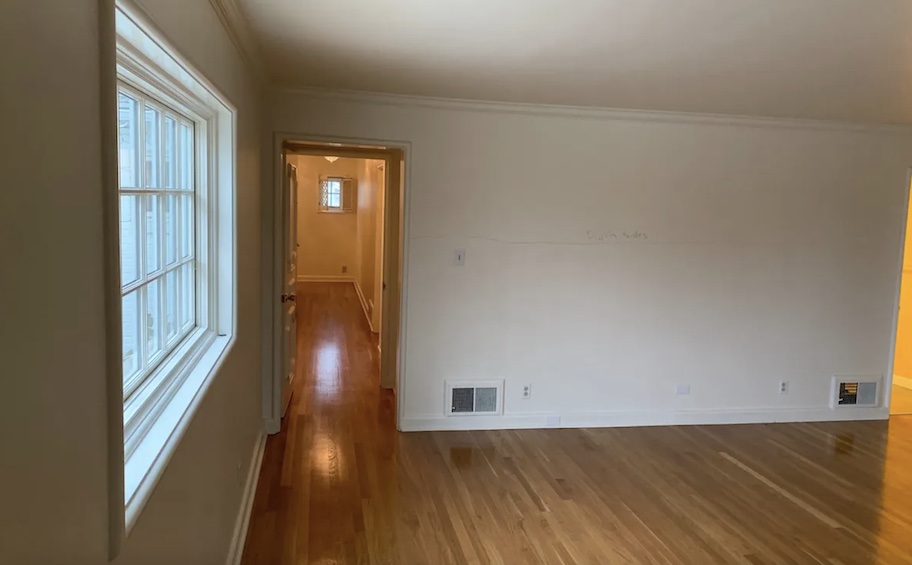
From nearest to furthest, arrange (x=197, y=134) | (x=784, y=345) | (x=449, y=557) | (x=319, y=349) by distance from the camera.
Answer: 1. (x=197, y=134)
2. (x=449, y=557)
3. (x=784, y=345)
4. (x=319, y=349)

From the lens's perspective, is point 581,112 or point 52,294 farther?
point 581,112

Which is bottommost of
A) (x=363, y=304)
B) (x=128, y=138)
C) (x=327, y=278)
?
(x=363, y=304)

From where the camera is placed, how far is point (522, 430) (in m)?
4.50

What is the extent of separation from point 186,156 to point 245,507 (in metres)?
1.68

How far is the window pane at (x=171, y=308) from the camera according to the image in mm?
2082

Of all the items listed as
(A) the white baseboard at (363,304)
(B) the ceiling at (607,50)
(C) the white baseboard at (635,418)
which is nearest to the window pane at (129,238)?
(B) the ceiling at (607,50)

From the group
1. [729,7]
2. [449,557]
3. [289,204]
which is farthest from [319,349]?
[729,7]

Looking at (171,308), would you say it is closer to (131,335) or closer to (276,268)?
(131,335)

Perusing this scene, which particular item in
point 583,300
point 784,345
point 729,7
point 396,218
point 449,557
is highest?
point 729,7

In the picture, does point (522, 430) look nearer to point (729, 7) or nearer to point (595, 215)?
point (595, 215)

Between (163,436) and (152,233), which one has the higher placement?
(152,233)

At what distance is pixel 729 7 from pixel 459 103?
7.27ft

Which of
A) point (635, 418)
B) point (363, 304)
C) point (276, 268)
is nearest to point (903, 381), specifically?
point (635, 418)

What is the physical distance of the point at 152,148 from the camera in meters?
1.87
